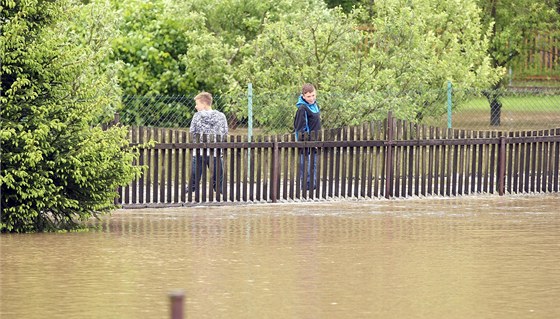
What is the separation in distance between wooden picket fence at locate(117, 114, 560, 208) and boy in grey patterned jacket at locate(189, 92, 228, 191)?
7 centimetres

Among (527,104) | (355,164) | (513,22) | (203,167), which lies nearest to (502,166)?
(355,164)

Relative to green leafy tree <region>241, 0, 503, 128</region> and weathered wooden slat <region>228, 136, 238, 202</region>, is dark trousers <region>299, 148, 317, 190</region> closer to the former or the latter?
weathered wooden slat <region>228, 136, 238, 202</region>

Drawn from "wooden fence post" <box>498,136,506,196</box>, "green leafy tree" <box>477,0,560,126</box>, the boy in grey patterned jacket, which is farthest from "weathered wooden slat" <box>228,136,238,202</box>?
"green leafy tree" <box>477,0,560,126</box>

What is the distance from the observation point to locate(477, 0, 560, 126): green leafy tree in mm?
37938

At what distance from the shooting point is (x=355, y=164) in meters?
18.6

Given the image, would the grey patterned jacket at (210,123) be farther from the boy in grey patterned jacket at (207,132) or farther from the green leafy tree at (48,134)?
the green leafy tree at (48,134)

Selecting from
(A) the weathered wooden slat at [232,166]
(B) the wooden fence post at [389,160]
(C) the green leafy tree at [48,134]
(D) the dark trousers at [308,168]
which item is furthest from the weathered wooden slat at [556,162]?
(C) the green leafy tree at [48,134]

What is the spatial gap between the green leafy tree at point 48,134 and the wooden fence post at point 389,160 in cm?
489

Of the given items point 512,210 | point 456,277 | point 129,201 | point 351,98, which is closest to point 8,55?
point 129,201

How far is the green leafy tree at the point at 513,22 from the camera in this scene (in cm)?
Answer: 3794

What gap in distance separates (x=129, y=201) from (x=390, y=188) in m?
3.79

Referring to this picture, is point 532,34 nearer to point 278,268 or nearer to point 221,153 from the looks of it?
point 221,153

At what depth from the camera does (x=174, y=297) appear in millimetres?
5223

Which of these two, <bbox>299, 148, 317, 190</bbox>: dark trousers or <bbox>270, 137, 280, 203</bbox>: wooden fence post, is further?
<bbox>299, 148, 317, 190</bbox>: dark trousers
